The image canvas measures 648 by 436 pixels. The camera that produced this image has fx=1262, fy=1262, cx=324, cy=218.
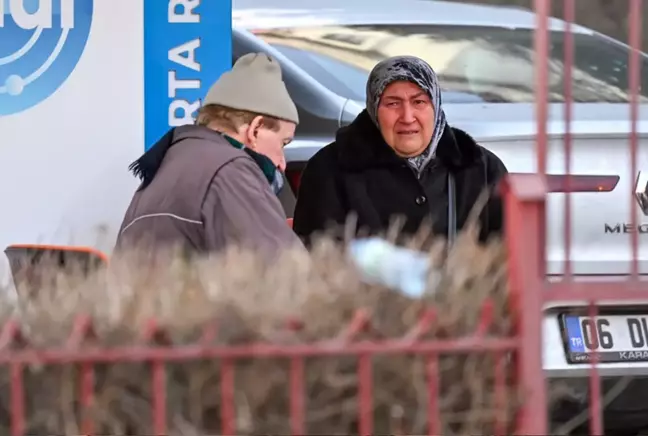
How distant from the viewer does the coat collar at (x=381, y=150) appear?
13.2 feet

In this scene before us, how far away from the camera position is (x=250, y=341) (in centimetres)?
221

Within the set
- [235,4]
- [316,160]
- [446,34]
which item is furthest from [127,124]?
[446,34]

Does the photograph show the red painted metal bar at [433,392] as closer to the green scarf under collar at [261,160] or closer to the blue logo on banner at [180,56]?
the green scarf under collar at [261,160]

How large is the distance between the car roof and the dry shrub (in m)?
2.97

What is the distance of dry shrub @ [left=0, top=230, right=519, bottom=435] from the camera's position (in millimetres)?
2211

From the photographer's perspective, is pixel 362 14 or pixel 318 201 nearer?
pixel 318 201

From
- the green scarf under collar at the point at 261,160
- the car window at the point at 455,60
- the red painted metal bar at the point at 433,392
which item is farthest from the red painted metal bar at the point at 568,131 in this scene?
the car window at the point at 455,60

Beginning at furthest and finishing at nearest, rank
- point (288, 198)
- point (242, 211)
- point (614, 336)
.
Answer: point (288, 198) < point (614, 336) < point (242, 211)

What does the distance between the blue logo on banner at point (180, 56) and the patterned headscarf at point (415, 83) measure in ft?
2.01

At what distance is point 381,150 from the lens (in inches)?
160

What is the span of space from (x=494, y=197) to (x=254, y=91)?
2.51 feet

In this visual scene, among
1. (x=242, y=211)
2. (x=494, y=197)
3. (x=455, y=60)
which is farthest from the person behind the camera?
A: (x=455, y=60)

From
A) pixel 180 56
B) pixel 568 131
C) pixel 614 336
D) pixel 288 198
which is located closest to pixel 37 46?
pixel 180 56

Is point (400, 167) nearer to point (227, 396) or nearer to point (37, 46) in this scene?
Answer: point (37, 46)
